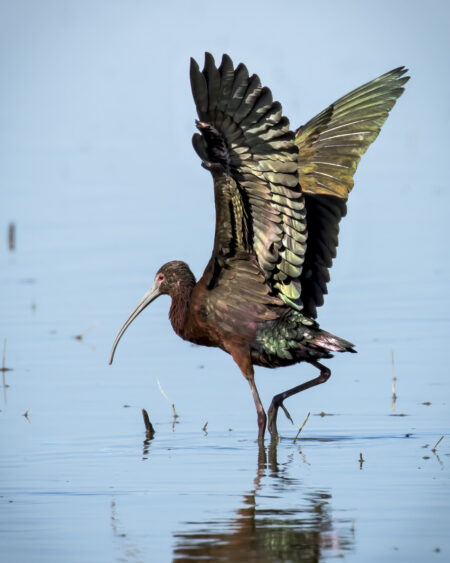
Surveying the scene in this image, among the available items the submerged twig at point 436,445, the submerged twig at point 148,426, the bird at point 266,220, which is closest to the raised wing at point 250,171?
the bird at point 266,220

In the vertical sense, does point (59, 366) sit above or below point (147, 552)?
above

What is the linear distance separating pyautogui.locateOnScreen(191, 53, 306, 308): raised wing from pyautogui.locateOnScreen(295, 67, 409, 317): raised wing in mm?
577

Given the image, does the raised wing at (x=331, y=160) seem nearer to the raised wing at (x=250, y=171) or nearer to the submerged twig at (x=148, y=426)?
the raised wing at (x=250, y=171)

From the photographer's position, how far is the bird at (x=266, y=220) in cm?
877

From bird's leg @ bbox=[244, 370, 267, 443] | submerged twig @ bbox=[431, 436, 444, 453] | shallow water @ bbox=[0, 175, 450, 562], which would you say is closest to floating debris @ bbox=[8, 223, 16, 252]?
shallow water @ bbox=[0, 175, 450, 562]

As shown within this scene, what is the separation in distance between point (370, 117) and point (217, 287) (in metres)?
1.81

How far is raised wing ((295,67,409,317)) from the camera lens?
10.3 metres

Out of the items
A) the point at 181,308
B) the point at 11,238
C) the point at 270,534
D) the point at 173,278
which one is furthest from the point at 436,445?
the point at 11,238

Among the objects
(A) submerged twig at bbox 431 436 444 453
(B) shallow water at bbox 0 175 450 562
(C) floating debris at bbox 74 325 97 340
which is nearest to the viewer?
(B) shallow water at bbox 0 175 450 562

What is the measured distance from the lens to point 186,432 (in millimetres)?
9578

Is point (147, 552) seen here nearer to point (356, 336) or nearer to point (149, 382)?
point (149, 382)

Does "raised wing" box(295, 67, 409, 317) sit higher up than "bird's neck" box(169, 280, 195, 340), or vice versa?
"raised wing" box(295, 67, 409, 317)

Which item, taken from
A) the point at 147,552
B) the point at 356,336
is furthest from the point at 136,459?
the point at 356,336

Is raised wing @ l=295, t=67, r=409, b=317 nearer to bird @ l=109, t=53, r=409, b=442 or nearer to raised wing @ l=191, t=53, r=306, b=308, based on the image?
bird @ l=109, t=53, r=409, b=442
